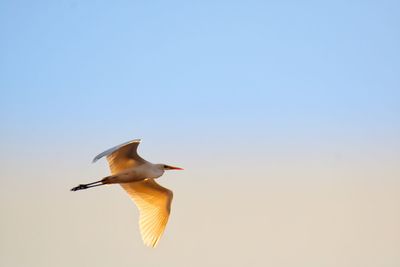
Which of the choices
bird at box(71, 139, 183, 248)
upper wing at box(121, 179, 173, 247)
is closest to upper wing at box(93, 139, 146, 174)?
bird at box(71, 139, 183, 248)

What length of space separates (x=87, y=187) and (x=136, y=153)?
0.83 m

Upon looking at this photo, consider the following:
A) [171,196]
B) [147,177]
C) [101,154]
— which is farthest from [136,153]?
[101,154]

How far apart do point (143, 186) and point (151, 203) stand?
26cm

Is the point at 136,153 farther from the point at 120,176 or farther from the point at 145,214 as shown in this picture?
the point at 145,214

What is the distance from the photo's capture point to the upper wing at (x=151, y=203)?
8883 mm

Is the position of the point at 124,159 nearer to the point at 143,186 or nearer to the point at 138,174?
the point at 138,174

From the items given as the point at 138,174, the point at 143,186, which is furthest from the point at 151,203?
the point at 138,174

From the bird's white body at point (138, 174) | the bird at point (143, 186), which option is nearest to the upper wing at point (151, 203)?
the bird at point (143, 186)

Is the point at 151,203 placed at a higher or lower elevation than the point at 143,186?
lower

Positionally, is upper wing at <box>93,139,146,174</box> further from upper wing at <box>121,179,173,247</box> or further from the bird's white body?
upper wing at <box>121,179,173,247</box>

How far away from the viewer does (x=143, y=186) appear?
9.10 meters

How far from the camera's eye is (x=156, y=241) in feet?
28.4

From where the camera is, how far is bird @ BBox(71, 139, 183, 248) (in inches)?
328

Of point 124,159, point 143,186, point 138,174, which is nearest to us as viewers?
point 138,174
